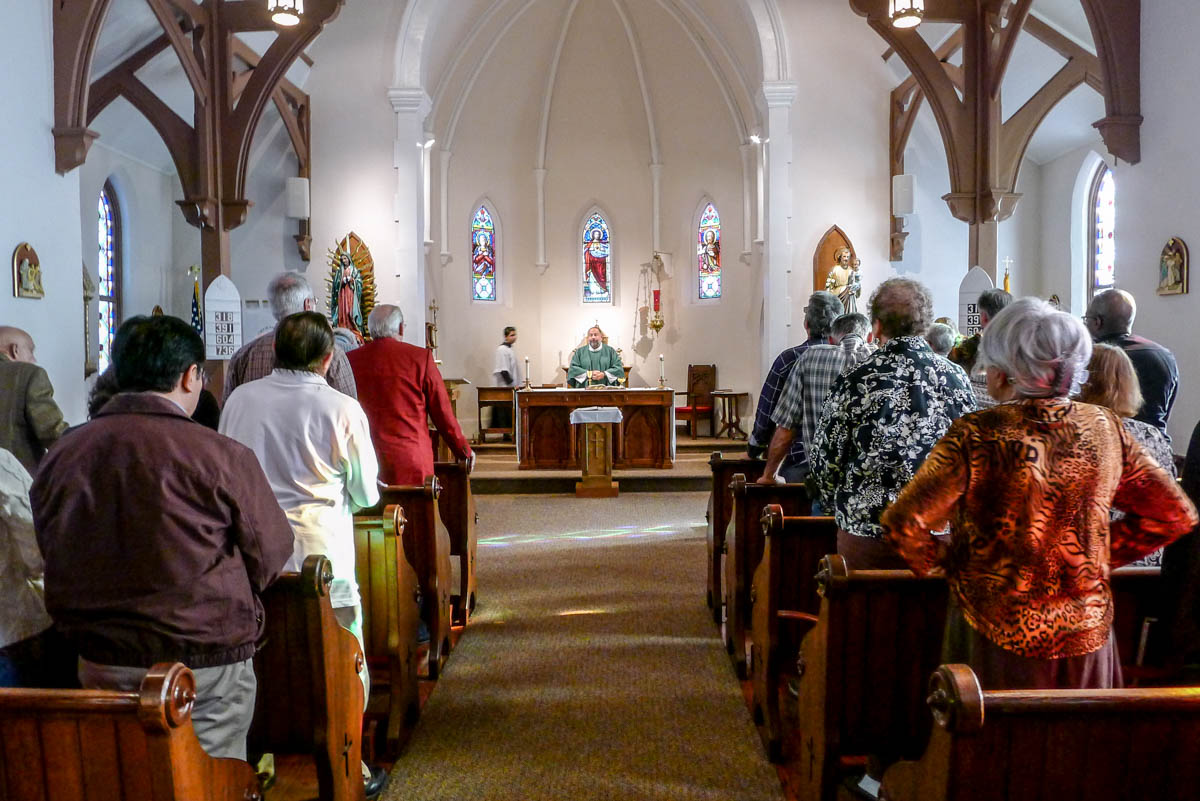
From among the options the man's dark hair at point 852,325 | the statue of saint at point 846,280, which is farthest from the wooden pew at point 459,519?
the statue of saint at point 846,280

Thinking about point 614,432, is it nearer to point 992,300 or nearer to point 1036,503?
point 992,300

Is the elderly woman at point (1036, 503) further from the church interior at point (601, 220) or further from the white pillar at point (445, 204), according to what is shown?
the white pillar at point (445, 204)

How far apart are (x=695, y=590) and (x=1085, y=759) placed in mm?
4193

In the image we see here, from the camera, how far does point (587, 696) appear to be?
4.06m

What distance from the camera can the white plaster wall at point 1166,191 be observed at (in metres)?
5.51

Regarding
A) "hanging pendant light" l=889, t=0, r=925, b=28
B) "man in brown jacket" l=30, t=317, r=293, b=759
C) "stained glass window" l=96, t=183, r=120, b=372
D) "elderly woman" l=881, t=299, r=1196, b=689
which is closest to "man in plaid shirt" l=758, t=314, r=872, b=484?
"elderly woman" l=881, t=299, r=1196, b=689

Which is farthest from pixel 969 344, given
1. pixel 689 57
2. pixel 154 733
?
pixel 689 57

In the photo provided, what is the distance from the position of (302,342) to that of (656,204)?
40.9ft

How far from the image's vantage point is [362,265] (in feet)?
34.8

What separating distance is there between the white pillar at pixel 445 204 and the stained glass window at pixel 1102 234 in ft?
28.5

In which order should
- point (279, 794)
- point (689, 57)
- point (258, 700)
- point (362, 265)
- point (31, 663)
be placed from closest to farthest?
point (31, 663), point (258, 700), point (279, 794), point (362, 265), point (689, 57)

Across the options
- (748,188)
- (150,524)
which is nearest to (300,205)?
(748,188)

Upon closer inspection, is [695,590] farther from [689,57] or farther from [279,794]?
[689,57]

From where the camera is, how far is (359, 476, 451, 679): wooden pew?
164 inches
